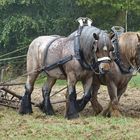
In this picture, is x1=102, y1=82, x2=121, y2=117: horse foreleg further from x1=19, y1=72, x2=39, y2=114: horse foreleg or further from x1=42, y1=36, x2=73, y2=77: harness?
x1=19, y1=72, x2=39, y2=114: horse foreleg

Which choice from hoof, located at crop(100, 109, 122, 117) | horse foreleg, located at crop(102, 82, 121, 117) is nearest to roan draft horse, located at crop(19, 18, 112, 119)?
horse foreleg, located at crop(102, 82, 121, 117)

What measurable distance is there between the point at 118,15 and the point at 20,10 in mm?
5234

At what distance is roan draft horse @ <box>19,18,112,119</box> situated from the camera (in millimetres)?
9180

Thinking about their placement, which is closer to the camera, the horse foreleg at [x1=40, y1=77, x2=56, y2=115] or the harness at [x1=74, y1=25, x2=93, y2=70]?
the harness at [x1=74, y1=25, x2=93, y2=70]

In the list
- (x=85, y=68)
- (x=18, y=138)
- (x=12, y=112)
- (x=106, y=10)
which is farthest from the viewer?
(x=106, y=10)

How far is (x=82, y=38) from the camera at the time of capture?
31.2 feet

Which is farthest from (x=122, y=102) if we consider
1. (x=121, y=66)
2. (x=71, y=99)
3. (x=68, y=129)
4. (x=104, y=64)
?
(x=68, y=129)

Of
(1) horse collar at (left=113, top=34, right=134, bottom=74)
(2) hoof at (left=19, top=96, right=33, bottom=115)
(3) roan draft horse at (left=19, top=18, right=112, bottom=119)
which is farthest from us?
(2) hoof at (left=19, top=96, right=33, bottom=115)

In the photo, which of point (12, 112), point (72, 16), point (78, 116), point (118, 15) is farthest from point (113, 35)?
point (72, 16)

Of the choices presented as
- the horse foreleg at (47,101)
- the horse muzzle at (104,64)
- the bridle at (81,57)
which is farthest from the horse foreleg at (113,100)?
the horse foreleg at (47,101)

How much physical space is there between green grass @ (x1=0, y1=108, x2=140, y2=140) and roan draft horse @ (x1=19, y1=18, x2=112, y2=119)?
70 centimetres

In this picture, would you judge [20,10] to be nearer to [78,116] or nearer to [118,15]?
[118,15]

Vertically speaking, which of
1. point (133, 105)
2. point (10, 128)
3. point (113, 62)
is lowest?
point (133, 105)

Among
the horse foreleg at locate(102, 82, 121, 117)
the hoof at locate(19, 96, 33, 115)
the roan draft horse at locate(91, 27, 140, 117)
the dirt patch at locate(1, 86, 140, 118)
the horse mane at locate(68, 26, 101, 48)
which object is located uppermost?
the horse mane at locate(68, 26, 101, 48)
